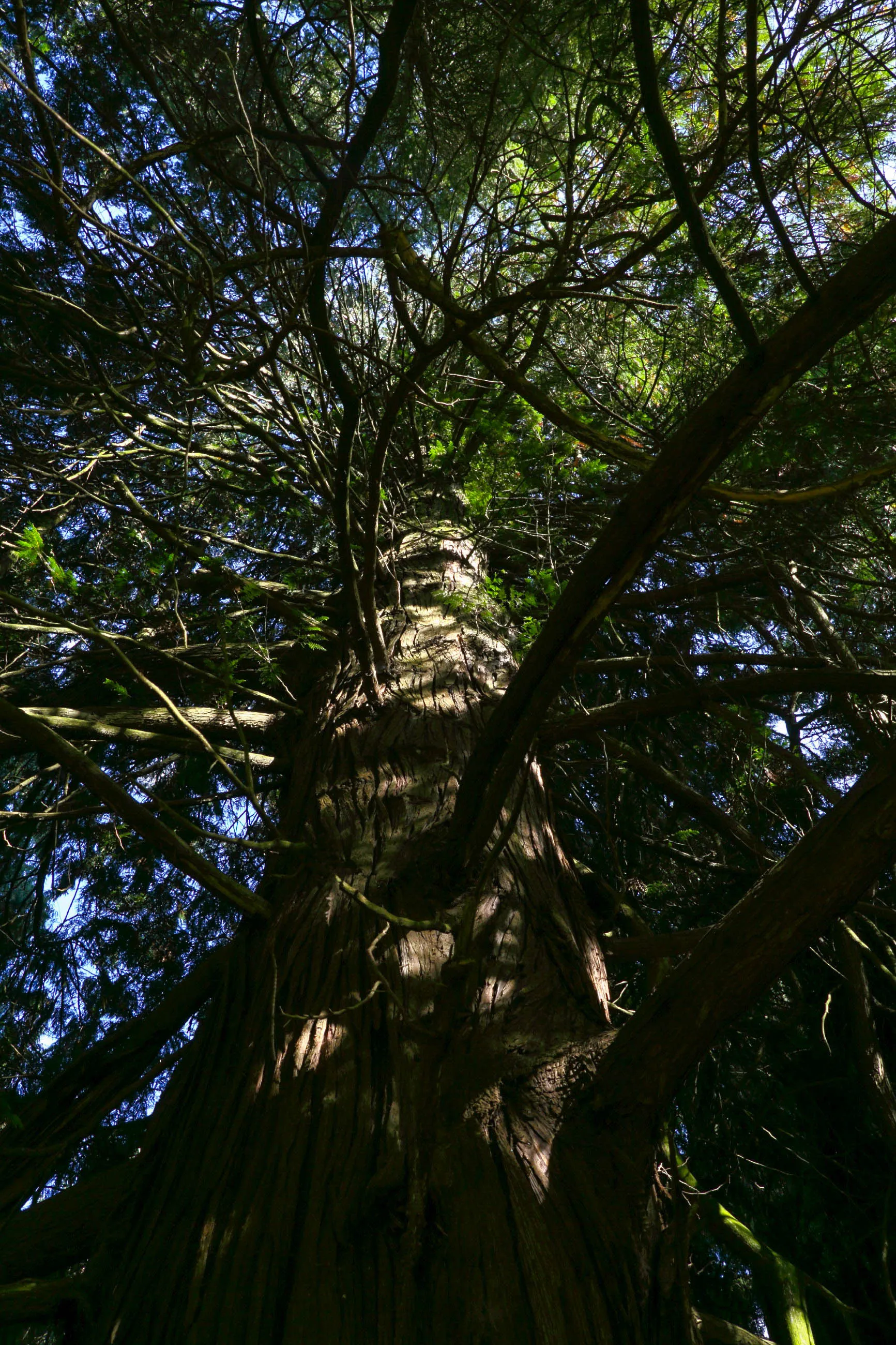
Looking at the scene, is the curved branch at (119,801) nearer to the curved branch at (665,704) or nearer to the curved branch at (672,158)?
the curved branch at (665,704)

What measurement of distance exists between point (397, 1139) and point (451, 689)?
152cm

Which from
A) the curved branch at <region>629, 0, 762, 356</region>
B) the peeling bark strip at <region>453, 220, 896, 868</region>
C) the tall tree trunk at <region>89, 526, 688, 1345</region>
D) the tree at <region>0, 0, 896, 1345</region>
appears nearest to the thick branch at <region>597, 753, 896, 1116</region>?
the tree at <region>0, 0, 896, 1345</region>

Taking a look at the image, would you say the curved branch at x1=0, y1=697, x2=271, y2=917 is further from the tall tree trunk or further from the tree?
the tall tree trunk

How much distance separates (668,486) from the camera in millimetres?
1489

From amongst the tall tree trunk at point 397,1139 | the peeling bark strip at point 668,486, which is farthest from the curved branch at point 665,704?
the peeling bark strip at point 668,486

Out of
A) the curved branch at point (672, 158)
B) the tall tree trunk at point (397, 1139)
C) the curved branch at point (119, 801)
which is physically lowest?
the tall tree trunk at point (397, 1139)

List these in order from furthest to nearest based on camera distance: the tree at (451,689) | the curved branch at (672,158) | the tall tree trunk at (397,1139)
A: the curved branch at (672,158) → the tree at (451,689) → the tall tree trunk at (397,1139)

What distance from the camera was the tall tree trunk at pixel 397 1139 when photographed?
1253 millimetres

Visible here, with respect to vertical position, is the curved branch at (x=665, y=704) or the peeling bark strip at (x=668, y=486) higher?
the curved branch at (x=665, y=704)

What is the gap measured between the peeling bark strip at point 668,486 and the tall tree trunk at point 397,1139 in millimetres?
120

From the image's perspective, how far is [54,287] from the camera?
3068 mm

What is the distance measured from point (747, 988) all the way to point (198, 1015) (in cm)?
314

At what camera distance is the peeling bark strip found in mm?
1392

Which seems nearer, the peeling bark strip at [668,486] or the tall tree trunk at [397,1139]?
the tall tree trunk at [397,1139]
